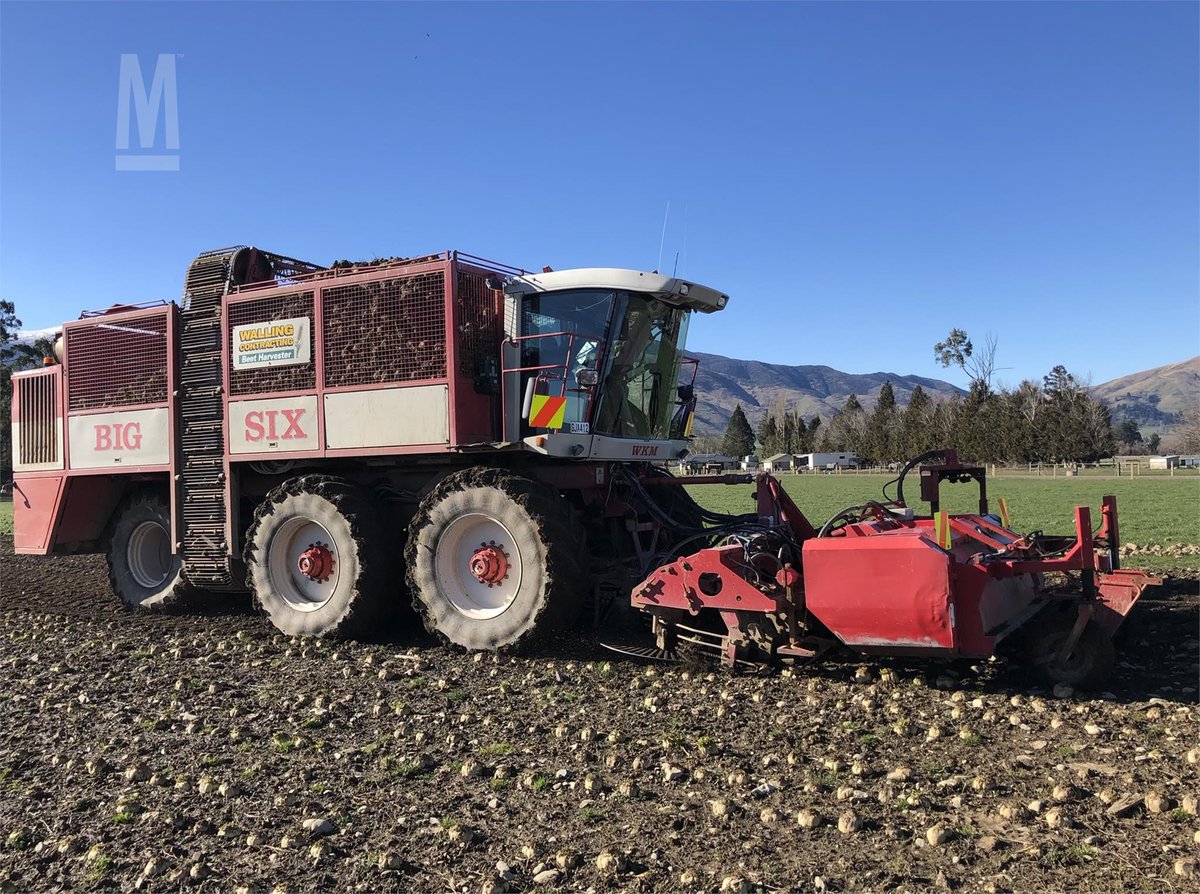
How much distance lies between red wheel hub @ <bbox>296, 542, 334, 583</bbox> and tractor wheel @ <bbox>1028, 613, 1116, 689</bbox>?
21.0 ft

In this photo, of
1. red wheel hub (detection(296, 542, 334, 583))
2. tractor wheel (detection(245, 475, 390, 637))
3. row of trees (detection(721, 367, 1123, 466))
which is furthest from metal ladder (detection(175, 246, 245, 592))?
row of trees (detection(721, 367, 1123, 466))

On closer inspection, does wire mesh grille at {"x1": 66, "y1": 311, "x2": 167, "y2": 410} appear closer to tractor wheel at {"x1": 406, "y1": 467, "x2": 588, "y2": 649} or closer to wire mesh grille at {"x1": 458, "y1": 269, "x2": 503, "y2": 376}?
wire mesh grille at {"x1": 458, "y1": 269, "x2": 503, "y2": 376}

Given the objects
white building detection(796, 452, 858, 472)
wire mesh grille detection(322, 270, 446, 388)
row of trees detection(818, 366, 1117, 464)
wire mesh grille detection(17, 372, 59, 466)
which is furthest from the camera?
white building detection(796, 452, 858, 472)

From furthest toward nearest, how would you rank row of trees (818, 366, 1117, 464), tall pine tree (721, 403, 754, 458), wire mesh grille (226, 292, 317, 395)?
tall pine tree (721, 403, 754, 458)
row of trees (818, 366, 1117, 464)
wire mesh grille (226, 292, 317, 395)

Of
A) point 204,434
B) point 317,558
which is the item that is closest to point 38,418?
point 204,434

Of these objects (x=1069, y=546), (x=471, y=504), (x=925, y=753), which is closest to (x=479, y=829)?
(x=925, y=753)

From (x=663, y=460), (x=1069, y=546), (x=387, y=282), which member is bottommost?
(x=1069, y=546)

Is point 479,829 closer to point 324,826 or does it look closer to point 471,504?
point 324,826

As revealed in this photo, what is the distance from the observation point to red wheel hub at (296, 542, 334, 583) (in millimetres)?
8586

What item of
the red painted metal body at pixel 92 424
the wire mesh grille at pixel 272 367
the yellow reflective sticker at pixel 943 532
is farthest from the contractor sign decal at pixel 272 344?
the yellow reflective sticker at pixel 943 532

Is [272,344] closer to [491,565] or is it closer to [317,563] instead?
[317,563]

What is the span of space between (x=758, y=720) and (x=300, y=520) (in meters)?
5.30

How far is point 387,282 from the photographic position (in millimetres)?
8133

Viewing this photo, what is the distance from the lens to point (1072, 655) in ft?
19.3
